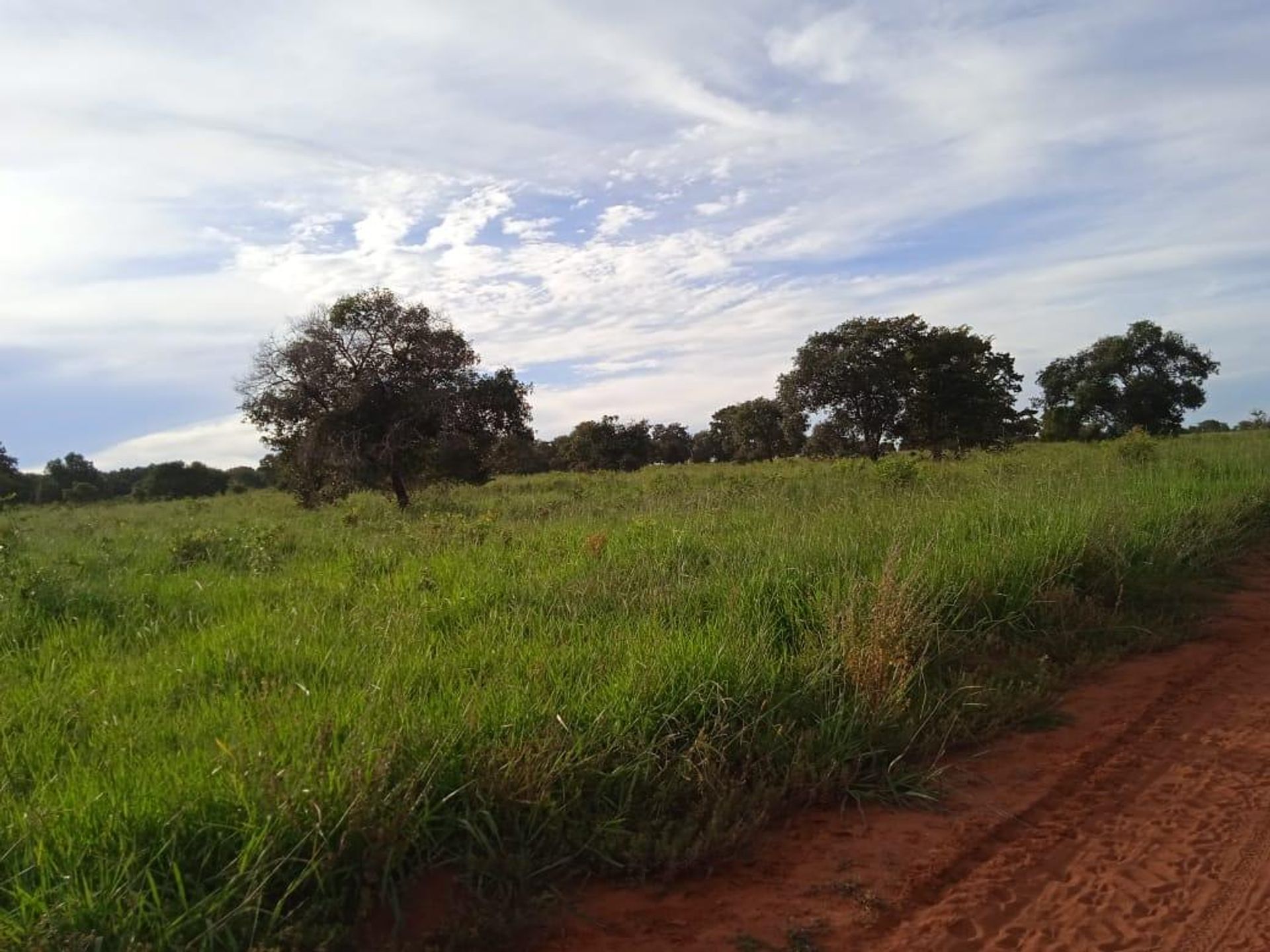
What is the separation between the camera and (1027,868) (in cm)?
302

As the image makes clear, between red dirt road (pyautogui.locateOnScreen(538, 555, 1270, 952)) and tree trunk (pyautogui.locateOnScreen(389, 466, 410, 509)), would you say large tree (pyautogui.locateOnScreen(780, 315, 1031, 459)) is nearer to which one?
tree trunk (pyautogui.locateOnScreen(389, 466, 410, 509))

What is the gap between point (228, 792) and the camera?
9.31ft

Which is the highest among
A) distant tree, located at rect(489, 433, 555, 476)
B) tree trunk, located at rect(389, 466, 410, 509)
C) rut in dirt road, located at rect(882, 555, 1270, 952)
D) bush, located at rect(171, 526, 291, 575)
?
distant tree, located at rect(489, 433, 555, 476)

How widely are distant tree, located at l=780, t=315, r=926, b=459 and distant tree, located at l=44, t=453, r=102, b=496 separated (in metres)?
36.2

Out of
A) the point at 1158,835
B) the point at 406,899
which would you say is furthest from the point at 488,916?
the point at 1158,835

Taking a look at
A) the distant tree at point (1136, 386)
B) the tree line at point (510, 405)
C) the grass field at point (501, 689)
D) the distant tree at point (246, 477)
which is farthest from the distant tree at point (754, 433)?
the grass field at point (501, 689)

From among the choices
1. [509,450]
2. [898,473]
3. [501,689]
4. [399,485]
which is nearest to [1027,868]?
[501,689]

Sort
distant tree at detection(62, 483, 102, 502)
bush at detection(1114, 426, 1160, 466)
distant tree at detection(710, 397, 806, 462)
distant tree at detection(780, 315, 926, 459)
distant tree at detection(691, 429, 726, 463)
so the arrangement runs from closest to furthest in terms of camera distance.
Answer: bush at detection(1114, 426, 1160, 466), distant tree at detection(780, 315, 926, 459), distant tree at detection(62, 483, 102, 502), distant tree at detection(710, 397, 806, 462), distant tree at detection(691, 429, 726, 463)

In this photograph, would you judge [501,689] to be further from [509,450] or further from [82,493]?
[82,493]

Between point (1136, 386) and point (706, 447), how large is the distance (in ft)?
105

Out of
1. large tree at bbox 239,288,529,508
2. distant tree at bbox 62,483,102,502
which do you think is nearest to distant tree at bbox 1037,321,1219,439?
large tree at bbox 239,288,529,508

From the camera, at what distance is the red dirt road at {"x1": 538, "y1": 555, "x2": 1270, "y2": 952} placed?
2670mm

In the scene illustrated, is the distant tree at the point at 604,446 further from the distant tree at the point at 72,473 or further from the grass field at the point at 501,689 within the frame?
the grass field at the point at 501,689

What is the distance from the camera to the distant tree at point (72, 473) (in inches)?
1742
